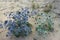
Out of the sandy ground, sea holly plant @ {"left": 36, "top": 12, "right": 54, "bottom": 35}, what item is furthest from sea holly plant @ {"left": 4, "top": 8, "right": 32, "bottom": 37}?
sea holly plant @ {"left": 36, "top": 12, "right": 54, "bottom": 35}

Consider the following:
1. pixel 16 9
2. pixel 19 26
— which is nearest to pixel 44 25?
pixel 19 26

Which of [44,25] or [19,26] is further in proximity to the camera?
[44,25]

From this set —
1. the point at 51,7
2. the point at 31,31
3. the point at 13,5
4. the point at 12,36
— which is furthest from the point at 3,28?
the point at 51,7

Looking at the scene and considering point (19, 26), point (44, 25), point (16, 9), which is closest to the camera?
point (19, 26)

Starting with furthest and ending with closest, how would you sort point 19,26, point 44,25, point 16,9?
point 16,9, point 44,25, point 19,26

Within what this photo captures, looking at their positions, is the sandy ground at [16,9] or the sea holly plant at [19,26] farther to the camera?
the sandy ground at [16,9]

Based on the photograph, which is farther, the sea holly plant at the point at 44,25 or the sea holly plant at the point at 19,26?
the sea holly plant at the point at 44,25

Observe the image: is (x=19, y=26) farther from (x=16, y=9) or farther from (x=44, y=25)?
(x=16, y=9)

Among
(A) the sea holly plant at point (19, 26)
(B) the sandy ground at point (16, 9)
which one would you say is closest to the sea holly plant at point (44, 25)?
(B) the sandy ground at point (16, 9)

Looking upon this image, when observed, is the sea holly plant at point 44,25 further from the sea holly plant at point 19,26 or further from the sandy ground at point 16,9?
the sea holly plant at point 19,26

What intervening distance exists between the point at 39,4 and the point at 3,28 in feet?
4.15

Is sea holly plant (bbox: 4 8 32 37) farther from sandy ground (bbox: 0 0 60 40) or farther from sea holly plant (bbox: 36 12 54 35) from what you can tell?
sea holly plant (bbox: 36 12 54 35)

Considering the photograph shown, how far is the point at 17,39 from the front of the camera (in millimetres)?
3105

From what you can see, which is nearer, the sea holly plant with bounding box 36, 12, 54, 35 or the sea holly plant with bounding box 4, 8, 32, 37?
the sea holly plant with bounding box 4, 8, 32, 37
